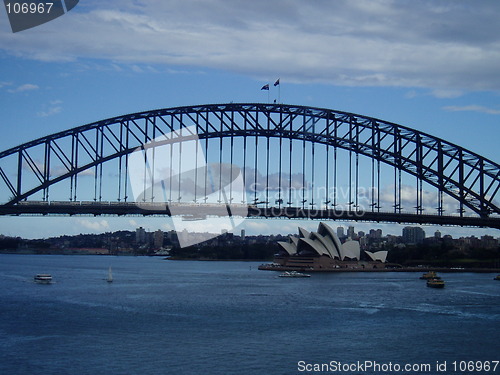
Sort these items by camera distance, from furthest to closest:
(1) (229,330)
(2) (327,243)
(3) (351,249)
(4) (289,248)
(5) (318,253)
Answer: (3) (351,249)
(4) (289,248)
(2) (327,243)
(5) (318,253)
(1) (229,330)

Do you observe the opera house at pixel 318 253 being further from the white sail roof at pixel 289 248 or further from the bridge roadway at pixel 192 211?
the bridge roadway at pixel 192 211

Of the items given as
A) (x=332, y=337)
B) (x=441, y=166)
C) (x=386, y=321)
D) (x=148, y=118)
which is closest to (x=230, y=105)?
(x=148, y=118)

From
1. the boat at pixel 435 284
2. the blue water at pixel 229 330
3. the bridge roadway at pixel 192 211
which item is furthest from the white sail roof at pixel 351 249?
the blue water at pixel 229 330

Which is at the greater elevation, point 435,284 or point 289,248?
point 289,248

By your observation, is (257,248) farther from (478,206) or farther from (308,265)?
(478,206)

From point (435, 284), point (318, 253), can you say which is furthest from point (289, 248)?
point (435, 284)

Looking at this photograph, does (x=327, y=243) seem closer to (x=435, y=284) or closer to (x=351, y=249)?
(x=351, y=249)
